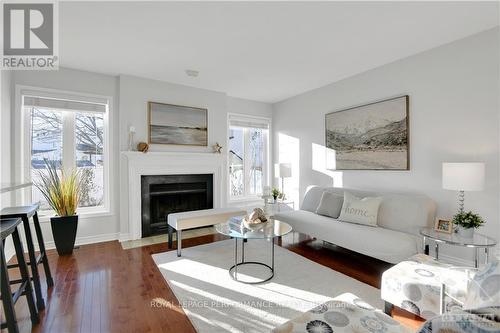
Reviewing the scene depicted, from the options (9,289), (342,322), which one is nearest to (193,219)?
(9,289)

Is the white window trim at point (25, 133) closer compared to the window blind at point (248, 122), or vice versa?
the white window trim at point (25, 133)

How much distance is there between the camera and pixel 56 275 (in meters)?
2.53

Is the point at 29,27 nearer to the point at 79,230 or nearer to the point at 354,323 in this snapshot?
the point at 79,230

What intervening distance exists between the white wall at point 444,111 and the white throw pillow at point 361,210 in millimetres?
504

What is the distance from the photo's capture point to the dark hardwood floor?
70.7 inches

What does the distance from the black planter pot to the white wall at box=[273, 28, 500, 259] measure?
12.8ft

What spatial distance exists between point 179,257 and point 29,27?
287 cm

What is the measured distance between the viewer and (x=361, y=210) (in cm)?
300

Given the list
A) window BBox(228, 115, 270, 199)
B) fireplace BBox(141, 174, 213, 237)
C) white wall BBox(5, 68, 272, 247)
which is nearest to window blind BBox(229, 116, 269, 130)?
window BBox(228, 115, 270, 199)

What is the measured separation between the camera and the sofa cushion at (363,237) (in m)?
2.38

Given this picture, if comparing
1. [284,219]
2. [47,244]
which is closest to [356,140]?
[284,219]

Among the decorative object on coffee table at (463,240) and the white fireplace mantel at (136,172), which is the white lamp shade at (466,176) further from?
the white fireplace mantel at (136,172)

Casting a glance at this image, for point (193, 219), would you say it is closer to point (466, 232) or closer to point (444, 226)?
point (444, 226)

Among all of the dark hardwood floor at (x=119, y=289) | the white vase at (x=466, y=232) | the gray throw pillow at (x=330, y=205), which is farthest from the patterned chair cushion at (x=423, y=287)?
the gray throw pillow at (x=330, y=205)
